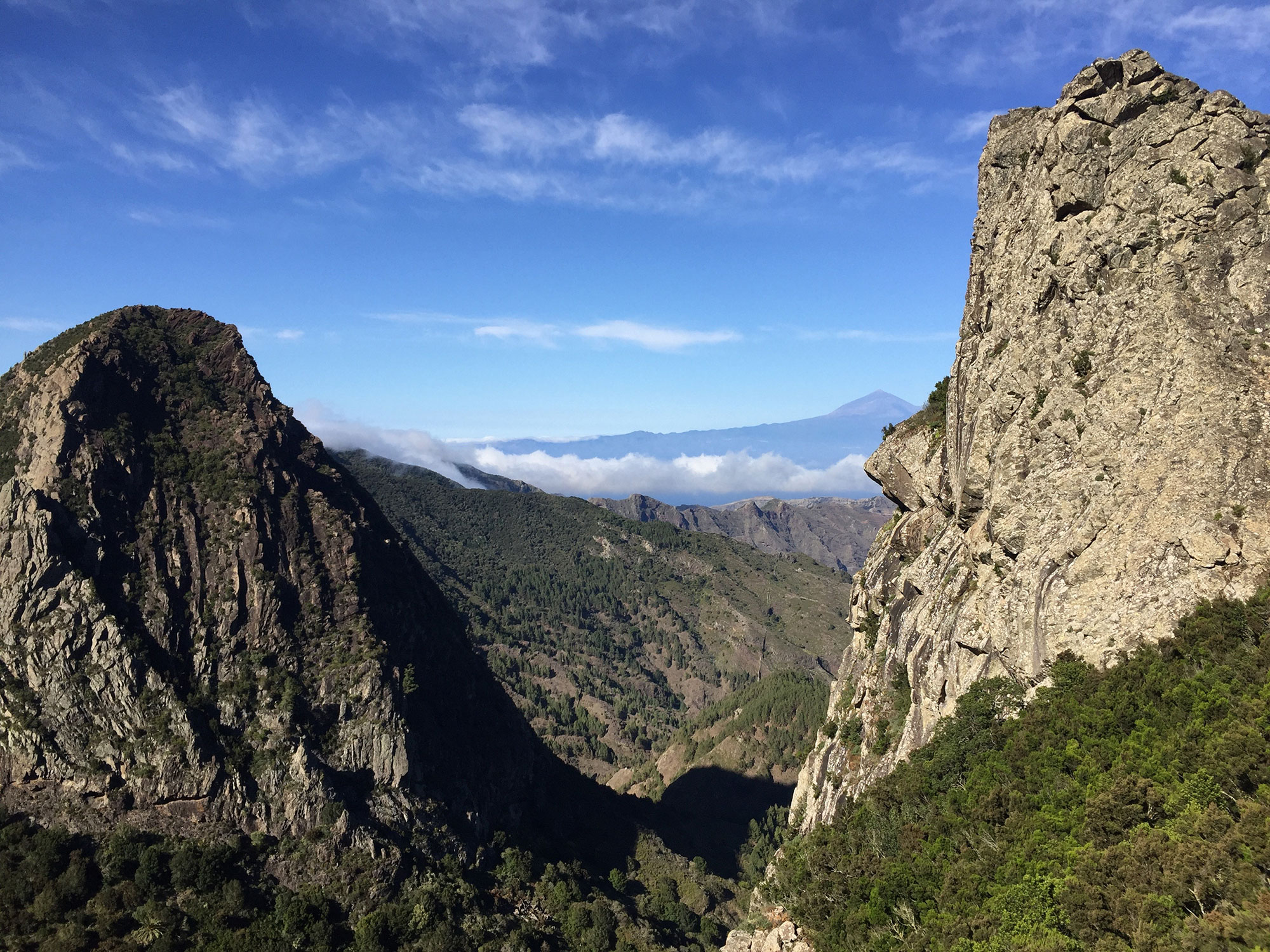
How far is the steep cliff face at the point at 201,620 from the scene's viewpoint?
92.4 metres

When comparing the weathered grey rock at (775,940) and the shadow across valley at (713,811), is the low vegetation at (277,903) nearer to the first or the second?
the shadow across valley at (713,811)

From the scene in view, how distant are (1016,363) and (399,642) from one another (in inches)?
3917

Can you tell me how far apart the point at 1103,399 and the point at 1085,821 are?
2532cm

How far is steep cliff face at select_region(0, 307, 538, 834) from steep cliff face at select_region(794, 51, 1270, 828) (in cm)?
7557

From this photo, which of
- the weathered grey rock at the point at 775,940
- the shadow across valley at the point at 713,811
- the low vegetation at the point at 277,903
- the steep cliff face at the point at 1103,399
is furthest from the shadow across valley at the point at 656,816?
the steep cliff face at the point at 1103,399

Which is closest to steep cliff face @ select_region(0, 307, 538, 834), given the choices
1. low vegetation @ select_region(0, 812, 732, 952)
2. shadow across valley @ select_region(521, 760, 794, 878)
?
low vegetation @ select_region(0, 812, 732, 952)

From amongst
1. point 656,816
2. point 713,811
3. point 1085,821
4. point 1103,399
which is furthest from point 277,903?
point 713,811

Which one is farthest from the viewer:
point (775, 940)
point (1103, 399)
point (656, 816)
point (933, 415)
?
point (656, 816)

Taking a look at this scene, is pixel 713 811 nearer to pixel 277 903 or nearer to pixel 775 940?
pixel 277 903

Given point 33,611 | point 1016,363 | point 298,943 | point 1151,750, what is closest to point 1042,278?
point 1016,363

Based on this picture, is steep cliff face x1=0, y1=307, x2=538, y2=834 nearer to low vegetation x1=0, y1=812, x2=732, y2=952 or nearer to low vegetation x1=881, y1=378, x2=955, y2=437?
low vegetation x1=0, y1=812, x2=732, y2=952

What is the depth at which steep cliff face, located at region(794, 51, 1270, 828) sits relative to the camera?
42.8 metres

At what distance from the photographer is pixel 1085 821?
3747 centimetres

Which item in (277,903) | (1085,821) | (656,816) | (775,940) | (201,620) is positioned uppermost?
(1085,821)
